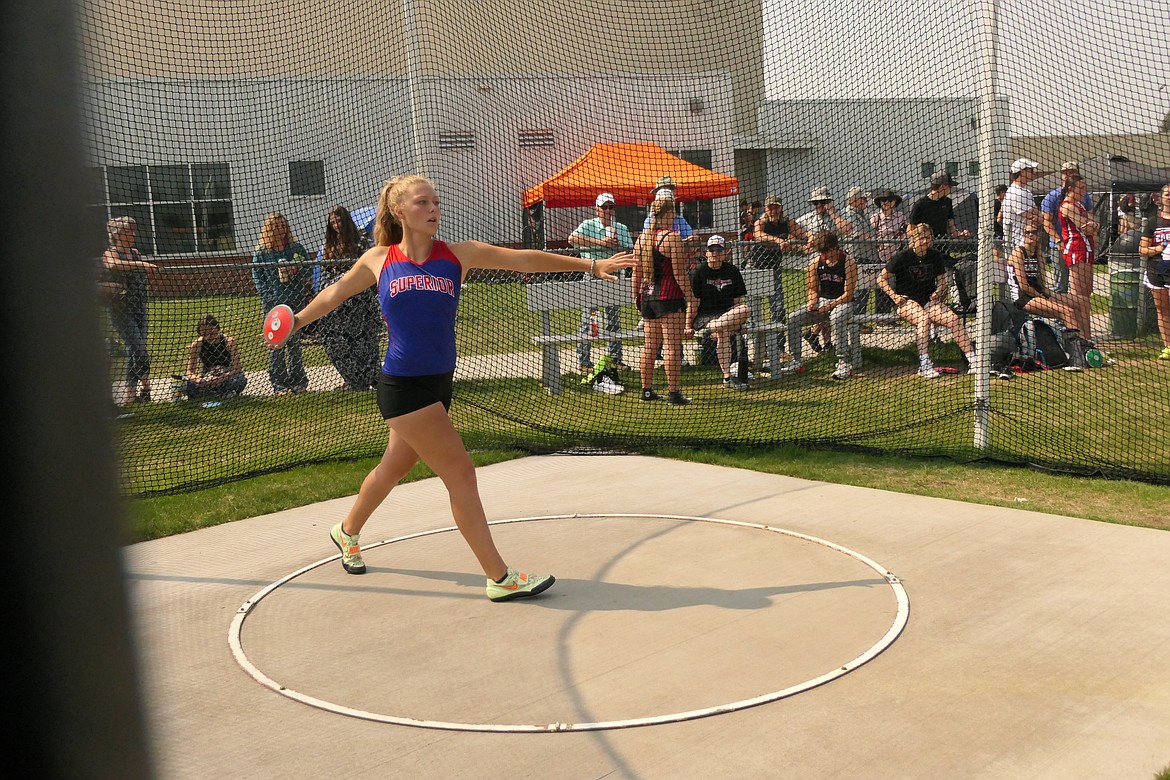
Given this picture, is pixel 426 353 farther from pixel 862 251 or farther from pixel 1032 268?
pixel 862 251

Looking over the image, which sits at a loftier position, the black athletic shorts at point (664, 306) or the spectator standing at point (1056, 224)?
the spectator standing at point (1056, 224)

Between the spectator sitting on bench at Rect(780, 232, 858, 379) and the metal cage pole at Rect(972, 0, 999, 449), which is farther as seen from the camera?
the spectator sitting on bench at Rect(780, 232, 858, 379)

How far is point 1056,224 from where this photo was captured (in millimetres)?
11820

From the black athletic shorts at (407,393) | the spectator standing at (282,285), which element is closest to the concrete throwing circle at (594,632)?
the black athletic shorts at (407,393)

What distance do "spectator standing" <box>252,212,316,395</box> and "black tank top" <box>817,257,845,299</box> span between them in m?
5.28

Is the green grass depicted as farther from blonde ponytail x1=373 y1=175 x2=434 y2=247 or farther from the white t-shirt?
the white t-shirt

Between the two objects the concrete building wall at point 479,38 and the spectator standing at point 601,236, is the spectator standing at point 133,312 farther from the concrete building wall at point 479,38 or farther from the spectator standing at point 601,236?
the spectator standing at point 601,236

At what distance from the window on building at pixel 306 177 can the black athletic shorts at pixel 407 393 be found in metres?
9.18

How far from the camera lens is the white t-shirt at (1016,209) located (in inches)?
419

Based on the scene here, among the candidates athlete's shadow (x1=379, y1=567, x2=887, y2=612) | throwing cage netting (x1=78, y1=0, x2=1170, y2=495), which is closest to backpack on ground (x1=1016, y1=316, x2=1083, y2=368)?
throwing cage netting (x1=78, y1=0, x2=1170, y2=495)

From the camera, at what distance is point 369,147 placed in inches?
528

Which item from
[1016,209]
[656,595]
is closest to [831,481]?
[656,595]

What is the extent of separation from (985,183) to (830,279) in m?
3.97

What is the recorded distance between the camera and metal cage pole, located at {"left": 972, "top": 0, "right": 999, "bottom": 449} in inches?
279
